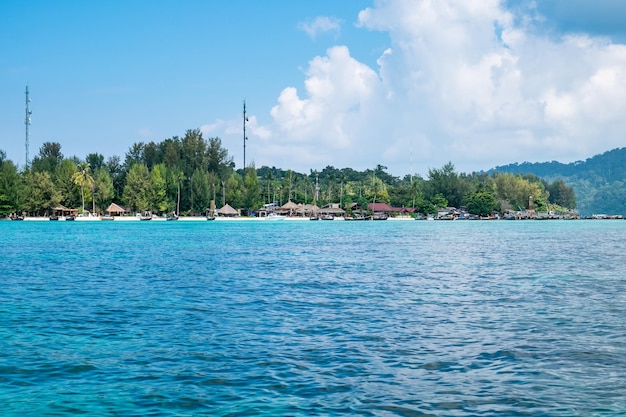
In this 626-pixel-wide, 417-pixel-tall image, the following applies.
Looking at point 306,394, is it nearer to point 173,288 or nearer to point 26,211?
point 173,288

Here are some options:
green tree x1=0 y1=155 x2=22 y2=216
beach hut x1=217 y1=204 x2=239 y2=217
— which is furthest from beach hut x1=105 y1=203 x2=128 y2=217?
beach hut x1=217 y1=204 x2=239 y2=217

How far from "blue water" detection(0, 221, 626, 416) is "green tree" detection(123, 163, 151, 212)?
11746 centimetres

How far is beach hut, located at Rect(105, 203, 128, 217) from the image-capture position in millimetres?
149250

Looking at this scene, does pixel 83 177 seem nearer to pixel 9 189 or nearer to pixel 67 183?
pixel 67 183

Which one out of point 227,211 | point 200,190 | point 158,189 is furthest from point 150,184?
point 227,211

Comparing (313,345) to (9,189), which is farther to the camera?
(9,189)

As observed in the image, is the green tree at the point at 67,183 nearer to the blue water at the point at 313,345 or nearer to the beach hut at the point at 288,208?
the beach hut at the point at 288,208

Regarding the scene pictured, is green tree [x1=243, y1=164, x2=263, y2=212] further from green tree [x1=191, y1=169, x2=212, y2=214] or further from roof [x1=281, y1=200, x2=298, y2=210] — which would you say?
roof [x1=281, y1=200, x2=298, y2=210]

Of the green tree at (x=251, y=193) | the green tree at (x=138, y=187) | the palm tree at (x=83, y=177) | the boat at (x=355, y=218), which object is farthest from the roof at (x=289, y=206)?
the palm tree at (x=83, y=177)

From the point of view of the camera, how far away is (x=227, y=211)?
16212 cm

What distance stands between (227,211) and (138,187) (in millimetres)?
24552

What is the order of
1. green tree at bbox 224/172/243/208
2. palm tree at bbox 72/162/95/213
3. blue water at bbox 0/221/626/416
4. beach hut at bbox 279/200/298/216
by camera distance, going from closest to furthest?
blue water at bbox 0/221/626/416 → palm tree at bbox 72/162/95/213 → green tree at bbox 224/172/243/208 → beach hut at bbox 279/200/298/216

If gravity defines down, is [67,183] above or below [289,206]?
above

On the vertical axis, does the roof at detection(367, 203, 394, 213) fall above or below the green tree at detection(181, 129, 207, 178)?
below
